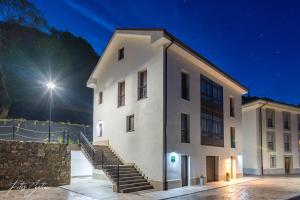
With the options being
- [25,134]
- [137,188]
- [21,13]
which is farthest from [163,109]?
[21,13]

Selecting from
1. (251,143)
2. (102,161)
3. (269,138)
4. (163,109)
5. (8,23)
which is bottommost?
(102,161)

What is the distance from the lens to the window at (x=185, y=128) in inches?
718

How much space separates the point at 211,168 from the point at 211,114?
3878 mm

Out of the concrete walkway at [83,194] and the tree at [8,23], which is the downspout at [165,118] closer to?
the concrete walkway at [83,194]

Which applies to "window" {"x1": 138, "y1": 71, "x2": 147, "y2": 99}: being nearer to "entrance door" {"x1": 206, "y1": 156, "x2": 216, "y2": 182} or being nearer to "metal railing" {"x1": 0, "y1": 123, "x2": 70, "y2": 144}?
"metal railing" {"x1": 0, "y1": 123, "x2": 70, "y2": 144}

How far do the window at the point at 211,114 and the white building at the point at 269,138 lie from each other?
9.37 m

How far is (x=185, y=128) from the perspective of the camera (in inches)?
731

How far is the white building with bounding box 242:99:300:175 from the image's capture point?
100 ft

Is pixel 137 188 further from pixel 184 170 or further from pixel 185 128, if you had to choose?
pixel 185 128

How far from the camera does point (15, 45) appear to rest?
34.3 meters

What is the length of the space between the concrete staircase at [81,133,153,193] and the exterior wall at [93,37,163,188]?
476 millimetres

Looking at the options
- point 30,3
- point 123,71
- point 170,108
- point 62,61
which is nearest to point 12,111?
point 62,61

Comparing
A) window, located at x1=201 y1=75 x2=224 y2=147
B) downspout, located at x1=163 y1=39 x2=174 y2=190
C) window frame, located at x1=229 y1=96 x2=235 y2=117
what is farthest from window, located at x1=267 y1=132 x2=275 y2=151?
downspout, located at x1=163 y1=39 x2=174 y2=190

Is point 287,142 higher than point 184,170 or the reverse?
higher
